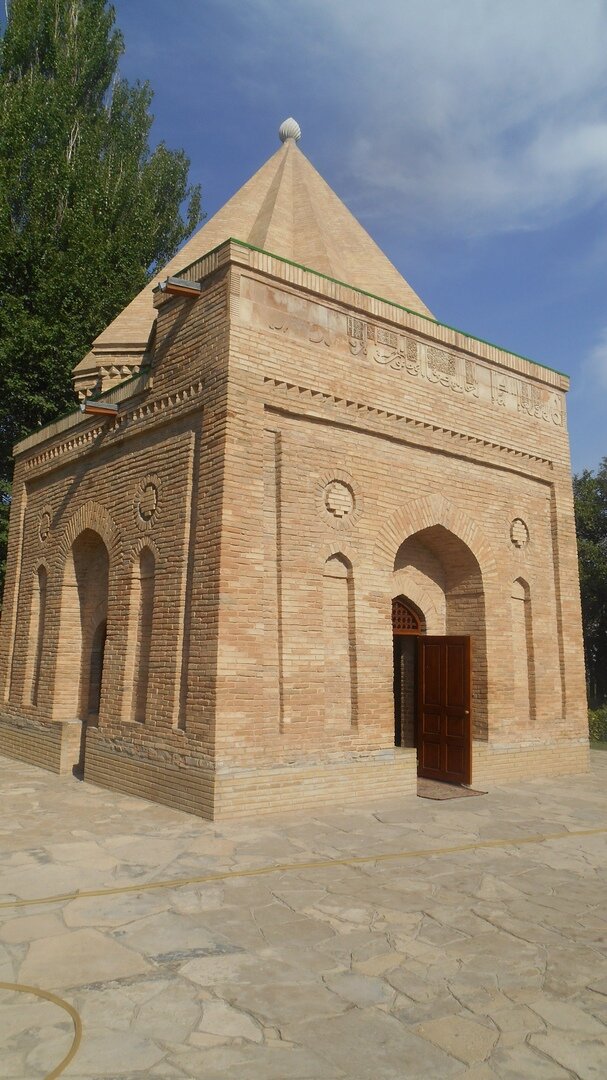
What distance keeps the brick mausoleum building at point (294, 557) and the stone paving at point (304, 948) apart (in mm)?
1176

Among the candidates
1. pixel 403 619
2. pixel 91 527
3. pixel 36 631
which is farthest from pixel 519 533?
pixel 36 631

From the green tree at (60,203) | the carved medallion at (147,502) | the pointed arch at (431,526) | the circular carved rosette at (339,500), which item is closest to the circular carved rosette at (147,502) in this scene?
the carved medallion at (147,502)

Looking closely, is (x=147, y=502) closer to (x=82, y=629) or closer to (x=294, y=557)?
(x=294, y=557)

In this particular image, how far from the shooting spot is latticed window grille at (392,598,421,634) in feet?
31.6

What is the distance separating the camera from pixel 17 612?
11734 millimetres

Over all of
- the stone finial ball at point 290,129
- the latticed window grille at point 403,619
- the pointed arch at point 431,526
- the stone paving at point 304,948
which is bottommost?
the stone paving at point 304,948

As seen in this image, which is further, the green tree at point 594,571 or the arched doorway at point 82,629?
the green tree at point 594,571

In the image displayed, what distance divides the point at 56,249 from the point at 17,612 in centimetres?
852

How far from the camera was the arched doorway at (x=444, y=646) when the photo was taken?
9070mm

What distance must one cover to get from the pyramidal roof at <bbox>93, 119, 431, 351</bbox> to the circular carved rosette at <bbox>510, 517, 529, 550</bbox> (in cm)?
388

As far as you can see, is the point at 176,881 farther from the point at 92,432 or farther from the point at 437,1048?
the point at 92,432

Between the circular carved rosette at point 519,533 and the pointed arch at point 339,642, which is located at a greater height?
the circular carved rosette at point 519,533

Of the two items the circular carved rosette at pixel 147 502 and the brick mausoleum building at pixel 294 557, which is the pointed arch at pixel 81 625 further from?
the circular carved rosette at pixel 147 502

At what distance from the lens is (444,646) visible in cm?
930
